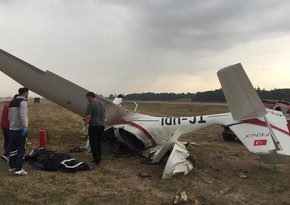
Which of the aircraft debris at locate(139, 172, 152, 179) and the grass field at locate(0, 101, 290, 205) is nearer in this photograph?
the grass field at locate(0, 101, 290, 205)

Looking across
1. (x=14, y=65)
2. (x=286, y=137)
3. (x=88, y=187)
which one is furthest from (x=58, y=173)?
(x=286, y=137)

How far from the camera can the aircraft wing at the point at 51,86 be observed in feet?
31.9

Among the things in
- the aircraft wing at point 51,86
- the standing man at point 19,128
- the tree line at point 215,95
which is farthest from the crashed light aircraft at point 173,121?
the tree line at point 215,95

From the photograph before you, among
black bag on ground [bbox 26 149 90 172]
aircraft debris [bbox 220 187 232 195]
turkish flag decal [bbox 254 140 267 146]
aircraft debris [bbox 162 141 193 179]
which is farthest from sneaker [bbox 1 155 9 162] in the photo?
turkish flag decal [bbox 254 140 267 146]

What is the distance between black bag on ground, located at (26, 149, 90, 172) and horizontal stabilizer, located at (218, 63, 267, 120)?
12.1ft

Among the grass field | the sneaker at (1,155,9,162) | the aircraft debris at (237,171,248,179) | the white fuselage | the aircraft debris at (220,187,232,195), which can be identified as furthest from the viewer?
the white fuselage

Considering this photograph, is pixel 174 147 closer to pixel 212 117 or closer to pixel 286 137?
pixel 212 117

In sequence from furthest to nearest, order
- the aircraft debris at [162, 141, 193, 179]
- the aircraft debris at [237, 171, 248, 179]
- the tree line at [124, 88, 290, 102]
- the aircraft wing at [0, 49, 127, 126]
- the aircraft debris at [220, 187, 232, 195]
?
the tree line at [124, 88, 290, 102] → the aircraft wing at [0, 49, 127, 126] → the aircraft debris at [237, 171, 248, 179] → the aircraft debris at [162, 141, 193, 179] → the aircraft debris at [220, 187, 232, 195]

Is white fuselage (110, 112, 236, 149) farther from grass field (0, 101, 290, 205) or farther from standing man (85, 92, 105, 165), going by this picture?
standing man (85, 92, 105, 165)

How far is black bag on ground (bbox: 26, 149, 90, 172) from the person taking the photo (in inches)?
305

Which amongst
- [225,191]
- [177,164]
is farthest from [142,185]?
[225,191]

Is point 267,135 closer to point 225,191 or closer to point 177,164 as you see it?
point 225,191

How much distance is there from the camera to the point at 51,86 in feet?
32.6

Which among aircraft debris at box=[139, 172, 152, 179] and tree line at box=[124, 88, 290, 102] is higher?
tree line at box=[124, 88, 290, 102]
